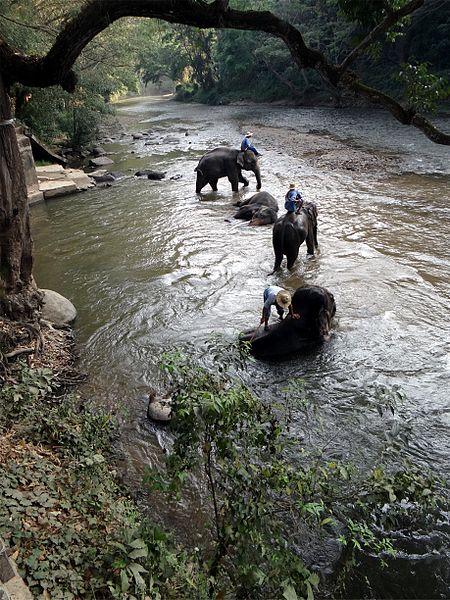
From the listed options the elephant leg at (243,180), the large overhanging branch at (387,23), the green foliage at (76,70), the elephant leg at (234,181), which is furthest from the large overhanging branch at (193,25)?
the green foliage at (76,70)

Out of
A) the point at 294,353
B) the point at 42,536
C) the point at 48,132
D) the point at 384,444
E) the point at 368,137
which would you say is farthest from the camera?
the point at 368,137

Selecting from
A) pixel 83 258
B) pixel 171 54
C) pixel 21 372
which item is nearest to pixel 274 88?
pixel 171 54

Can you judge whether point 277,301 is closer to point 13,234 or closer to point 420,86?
point 420,86

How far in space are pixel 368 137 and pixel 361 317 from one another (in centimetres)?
1598

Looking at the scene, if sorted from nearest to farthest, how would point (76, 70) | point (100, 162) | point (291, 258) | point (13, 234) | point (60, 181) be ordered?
point (13, 234)
point (291, 258)
point (60, 181)
point (76, 70)
point (100, 162)

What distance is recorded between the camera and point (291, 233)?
328 inches

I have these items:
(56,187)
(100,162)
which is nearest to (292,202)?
(56,187)

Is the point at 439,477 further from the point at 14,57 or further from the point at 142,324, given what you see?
the point at 14,57

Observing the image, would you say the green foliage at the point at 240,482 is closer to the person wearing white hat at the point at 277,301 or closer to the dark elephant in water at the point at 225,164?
the person wearing white hat at the point at 277,301

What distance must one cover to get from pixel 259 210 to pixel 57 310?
590 cm

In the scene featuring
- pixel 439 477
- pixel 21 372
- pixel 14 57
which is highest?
pixel 14 57

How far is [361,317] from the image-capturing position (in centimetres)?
709

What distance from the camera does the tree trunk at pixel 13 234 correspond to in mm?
5594

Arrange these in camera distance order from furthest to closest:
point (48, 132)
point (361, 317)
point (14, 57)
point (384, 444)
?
point (48, 132)
point (361, 317)
point (14, 57)
point (384, 444)
